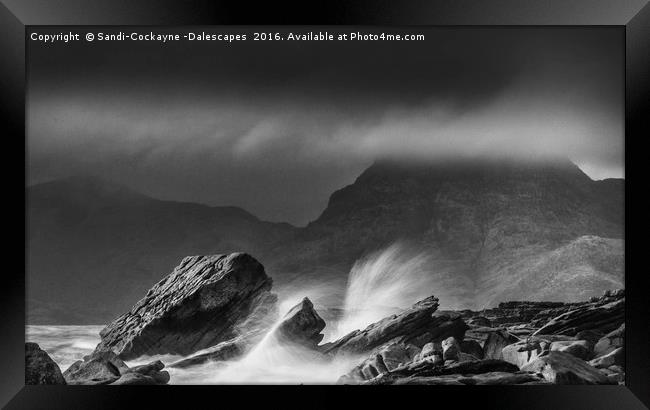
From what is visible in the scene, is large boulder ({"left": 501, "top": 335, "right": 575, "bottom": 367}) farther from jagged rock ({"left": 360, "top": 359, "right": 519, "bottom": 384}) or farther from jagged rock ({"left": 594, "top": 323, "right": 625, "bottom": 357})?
jagged rock ({"left": 594, "top": 323, "right": 625, "bottom": 357})

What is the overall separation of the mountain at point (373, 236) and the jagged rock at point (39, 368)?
29 centimetres

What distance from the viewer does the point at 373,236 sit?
15.2 feet

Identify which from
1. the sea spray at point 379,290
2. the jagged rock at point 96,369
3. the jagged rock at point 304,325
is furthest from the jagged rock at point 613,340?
the jagged rock at point 96,369

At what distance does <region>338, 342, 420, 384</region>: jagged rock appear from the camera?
4512 millimetres

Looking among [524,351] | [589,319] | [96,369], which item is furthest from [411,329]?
[96,369]

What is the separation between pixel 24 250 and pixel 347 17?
3.54m

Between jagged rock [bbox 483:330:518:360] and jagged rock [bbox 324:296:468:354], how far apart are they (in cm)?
24

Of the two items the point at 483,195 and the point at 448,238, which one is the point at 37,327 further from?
the point at 483,195

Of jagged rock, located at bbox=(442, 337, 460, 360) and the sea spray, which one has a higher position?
the sea spray

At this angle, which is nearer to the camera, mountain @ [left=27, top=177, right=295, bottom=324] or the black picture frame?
the black picture frame

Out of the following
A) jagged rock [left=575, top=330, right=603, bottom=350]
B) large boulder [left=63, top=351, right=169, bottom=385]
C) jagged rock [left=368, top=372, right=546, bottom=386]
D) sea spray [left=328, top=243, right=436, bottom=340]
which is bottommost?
jagged rock [left=368, top=372, right=546, bottom=386]

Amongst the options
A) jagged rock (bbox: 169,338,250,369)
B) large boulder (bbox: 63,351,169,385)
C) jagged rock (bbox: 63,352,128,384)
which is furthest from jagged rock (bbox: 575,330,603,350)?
jagged rock (bbox: 63,352,128,384)

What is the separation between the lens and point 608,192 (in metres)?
4.63

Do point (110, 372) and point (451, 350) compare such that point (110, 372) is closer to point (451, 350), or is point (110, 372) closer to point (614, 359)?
point (451, 350)
